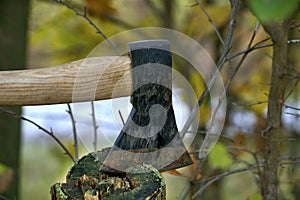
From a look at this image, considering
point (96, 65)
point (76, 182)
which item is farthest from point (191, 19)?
point (76, 182)

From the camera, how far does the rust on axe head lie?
131cm

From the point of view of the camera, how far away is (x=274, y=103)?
63.9 inches

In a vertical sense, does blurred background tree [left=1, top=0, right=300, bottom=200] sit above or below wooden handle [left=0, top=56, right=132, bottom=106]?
above

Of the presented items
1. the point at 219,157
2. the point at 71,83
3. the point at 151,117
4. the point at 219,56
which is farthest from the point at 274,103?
the point at 219,56

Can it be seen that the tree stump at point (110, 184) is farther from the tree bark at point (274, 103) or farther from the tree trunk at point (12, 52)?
the tree trunk at point (12, 52)

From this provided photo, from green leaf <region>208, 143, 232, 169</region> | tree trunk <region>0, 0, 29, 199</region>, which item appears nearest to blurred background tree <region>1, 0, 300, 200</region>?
green leaf <region>208, 143, 232, 169</region>

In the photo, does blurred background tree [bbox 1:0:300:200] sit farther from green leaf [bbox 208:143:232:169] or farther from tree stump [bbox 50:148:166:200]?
tree stump [bbox 50:148:166:200]

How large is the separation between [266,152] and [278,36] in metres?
0.32

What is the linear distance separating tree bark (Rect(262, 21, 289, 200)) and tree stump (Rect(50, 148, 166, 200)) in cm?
47

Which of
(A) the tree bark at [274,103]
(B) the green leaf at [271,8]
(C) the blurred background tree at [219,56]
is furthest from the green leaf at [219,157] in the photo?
(B) the green leaf at [271,8]

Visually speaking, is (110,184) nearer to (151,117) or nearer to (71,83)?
(151,117)

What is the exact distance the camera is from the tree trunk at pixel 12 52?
2.85 meters

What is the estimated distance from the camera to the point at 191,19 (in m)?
3.01

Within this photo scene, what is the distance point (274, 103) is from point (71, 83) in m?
0.55
